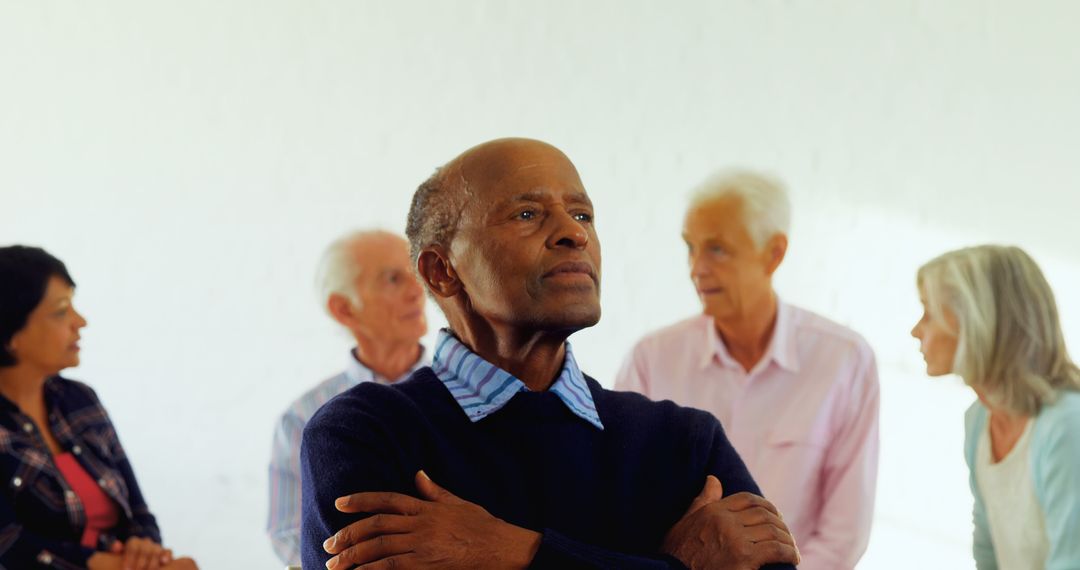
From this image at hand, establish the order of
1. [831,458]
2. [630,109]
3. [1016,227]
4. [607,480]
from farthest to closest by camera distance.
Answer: [630,109] < [1016,227] < [831,458] < [607,480]

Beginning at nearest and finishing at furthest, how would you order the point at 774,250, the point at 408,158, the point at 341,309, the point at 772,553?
1. the point at 772,553
2. the point at 774,250
3. the point at 341,309
4. the point at 408,158

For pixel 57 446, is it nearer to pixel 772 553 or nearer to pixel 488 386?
pixel 488 386

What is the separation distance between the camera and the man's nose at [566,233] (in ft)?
5.14

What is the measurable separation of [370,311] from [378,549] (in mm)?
1920

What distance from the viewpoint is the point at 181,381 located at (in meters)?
4.68

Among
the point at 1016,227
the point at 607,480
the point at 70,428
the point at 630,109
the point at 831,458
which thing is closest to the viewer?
the point at 607,480

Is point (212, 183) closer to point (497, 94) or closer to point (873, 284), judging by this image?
point (497, 94)

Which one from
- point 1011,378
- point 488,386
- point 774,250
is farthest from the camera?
point 774,250

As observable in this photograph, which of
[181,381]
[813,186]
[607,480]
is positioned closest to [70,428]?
[181,381]

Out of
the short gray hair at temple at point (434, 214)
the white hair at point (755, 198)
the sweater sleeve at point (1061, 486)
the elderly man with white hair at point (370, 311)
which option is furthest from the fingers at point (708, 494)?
the elderly man with white hair at point (370, 311)

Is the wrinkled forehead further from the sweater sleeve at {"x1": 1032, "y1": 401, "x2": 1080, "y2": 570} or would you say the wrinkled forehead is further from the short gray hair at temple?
the sweater sleeve at {"x1": 1032, "y1": 401, "x2": 1080, "y2": 570}

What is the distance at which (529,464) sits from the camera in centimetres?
152

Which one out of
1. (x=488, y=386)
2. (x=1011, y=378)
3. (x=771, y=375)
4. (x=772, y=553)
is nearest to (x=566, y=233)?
(x=488, y=386)

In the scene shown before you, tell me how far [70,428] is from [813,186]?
266cm
